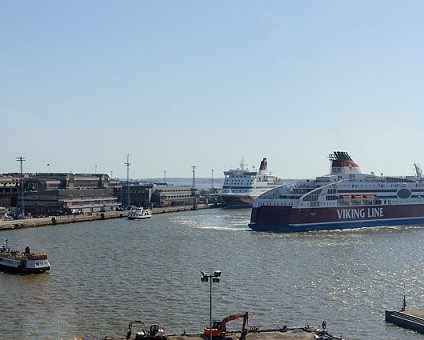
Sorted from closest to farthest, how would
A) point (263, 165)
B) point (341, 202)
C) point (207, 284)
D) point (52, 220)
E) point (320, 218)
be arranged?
point (207, 284) → point (320, 218) → point (341, 202) → point (52, 220) → point (263, 165)

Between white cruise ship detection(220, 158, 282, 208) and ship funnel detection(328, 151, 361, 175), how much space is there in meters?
36.5

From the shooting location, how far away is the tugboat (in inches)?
1748

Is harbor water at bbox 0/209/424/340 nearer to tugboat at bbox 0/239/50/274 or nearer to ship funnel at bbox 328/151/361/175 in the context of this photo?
tugboat at bbox 0/239/50/274

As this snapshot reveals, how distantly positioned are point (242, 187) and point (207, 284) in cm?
8447

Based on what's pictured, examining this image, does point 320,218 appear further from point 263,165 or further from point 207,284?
point 263,165

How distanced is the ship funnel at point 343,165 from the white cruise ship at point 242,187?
1436 inches

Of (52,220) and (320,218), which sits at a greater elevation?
(320,218)

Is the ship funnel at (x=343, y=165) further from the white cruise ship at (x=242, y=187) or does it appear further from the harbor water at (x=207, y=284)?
the white cruise ship at (x=242, y=187)

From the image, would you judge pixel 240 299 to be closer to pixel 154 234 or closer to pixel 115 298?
pixel 115 298

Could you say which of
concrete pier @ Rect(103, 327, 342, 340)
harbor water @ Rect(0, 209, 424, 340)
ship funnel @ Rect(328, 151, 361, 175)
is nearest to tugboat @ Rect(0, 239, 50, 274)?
harbor water @ Rect(0, 209, 424, 340)

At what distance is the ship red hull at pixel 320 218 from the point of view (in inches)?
2899

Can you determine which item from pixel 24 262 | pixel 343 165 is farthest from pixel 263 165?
pixel 24 262

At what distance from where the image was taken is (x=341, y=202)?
77938 millimetres

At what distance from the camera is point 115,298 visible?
36.2 metres
